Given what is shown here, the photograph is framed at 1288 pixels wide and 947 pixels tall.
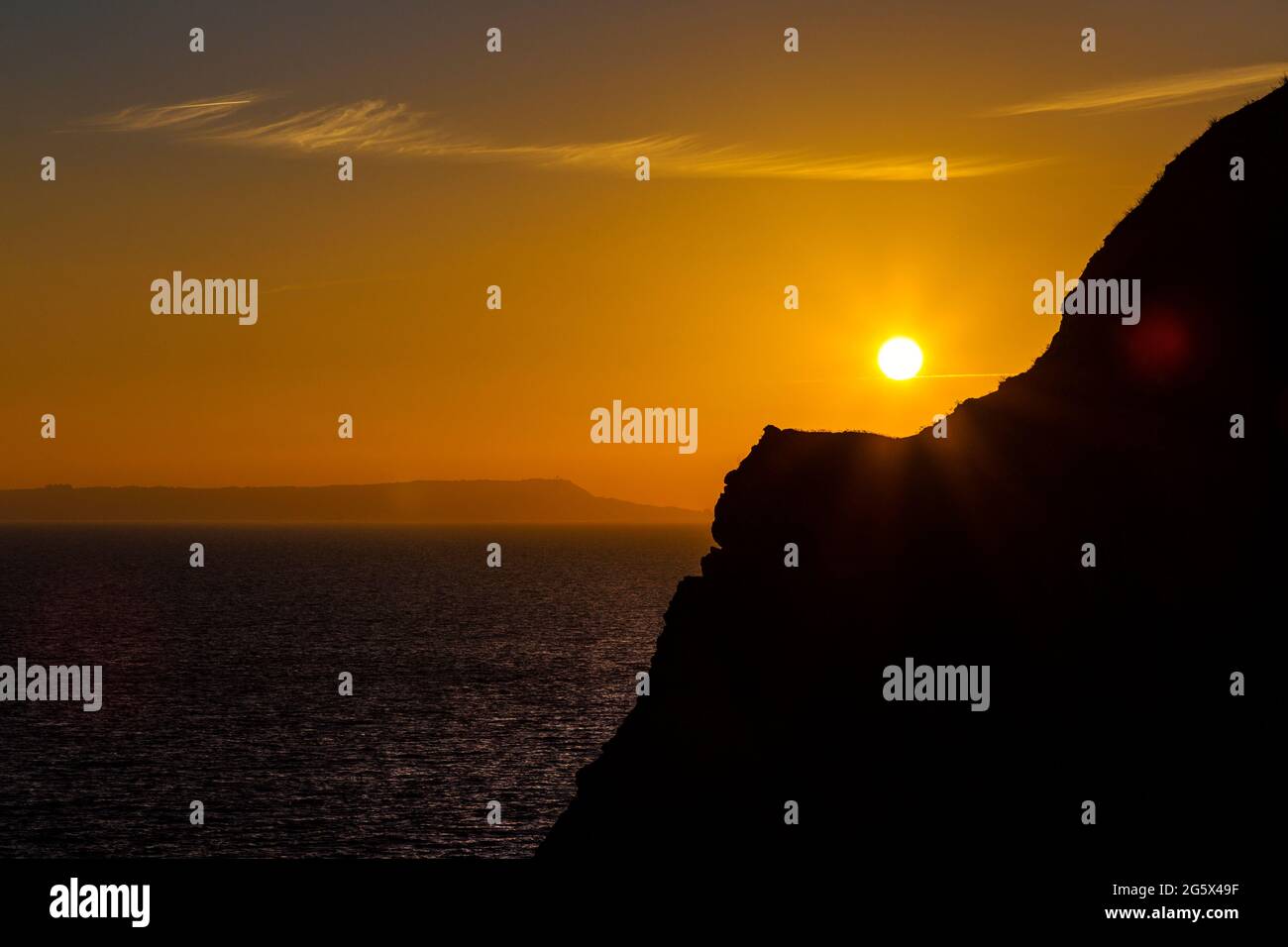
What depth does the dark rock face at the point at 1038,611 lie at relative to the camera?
81.6ft

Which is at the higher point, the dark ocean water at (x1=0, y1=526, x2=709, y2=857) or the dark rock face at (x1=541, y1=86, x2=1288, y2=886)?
the dark rock face at (x1=541, y1=86, x2=1288, y2=886)

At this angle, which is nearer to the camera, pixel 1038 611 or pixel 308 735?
pixel 1038 611

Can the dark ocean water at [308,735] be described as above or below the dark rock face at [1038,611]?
below

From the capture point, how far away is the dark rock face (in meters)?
24.9

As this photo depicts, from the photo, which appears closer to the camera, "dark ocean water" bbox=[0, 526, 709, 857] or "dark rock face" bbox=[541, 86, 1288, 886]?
"dark rock face" bbox=[541, 86, 1288, 886]

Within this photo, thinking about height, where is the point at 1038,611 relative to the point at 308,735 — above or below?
above

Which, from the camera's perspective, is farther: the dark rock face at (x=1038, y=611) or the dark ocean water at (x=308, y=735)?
the dark ocean water at (x=308, y=735)

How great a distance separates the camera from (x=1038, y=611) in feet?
91.1

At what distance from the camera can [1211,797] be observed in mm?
23641
